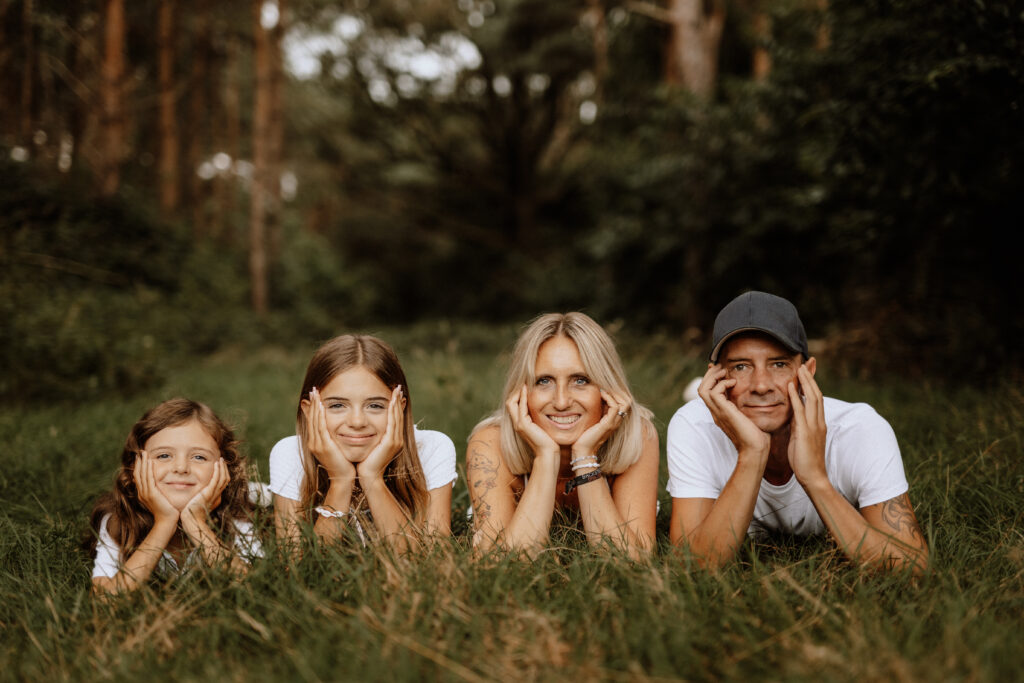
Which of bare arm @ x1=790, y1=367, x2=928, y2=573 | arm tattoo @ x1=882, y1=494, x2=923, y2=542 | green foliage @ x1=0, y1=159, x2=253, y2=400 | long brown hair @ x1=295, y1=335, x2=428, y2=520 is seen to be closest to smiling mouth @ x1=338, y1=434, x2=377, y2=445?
long brown hair @ x1=295, y1=335, x2=428, y2=520

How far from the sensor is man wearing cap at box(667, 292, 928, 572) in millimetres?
2453

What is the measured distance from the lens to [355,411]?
2.92m

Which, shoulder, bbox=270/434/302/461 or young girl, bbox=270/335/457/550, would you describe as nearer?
young girl, bbox=270/335/457/550

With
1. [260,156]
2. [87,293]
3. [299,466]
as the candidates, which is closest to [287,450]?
[299,466]

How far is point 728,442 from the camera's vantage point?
2.87 meters

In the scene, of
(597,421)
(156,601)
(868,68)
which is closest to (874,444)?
(597,421)

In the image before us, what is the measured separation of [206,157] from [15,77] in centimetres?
1295

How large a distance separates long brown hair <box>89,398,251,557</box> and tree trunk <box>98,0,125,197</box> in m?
9.34

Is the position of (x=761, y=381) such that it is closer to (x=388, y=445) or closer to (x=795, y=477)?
(x=795, y=477)

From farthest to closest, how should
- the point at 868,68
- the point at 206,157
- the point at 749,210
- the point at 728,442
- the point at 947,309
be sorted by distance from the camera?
the point at 206,157 → the point at 749,210 → the point at 947,309 → the point at 868,68 → the point at 728,442

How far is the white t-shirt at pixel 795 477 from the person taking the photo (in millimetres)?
2555

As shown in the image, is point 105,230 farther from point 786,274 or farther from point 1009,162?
point 1009,162

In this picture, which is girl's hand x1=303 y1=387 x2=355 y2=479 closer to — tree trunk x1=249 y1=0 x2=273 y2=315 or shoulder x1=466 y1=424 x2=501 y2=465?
shoulder x1=466 y1=424 x2=501 y2=465

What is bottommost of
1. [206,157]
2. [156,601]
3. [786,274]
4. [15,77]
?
[156,601]
